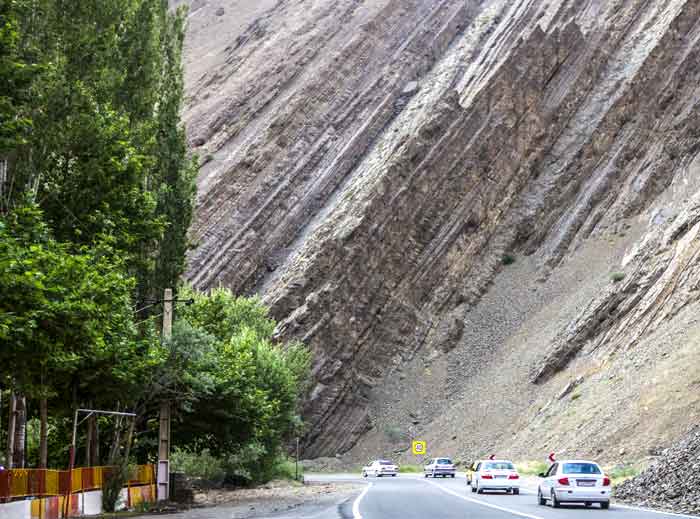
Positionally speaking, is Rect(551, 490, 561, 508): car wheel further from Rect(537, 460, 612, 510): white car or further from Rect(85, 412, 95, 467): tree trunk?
Rect(85, 412, 95, 467): tree trunk

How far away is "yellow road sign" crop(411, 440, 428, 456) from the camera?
5684 cm

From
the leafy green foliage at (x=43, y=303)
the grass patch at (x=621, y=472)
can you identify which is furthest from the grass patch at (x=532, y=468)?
the leafy green foliage at (x=43, y=303)

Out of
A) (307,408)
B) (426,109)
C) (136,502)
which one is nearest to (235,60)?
(426,109)

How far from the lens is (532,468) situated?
41344 millimetres

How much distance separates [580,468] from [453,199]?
5264cm

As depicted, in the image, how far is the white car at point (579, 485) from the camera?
20.5m

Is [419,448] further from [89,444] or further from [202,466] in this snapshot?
[89,444]

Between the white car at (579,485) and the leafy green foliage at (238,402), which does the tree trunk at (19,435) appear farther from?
the white car at (579,485)

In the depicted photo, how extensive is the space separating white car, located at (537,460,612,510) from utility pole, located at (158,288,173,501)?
381 inches

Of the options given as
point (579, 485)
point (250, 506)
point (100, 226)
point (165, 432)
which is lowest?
point (250, 506)

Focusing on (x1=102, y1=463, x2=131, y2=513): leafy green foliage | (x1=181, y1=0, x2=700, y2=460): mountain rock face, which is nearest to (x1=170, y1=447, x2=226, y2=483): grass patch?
(x1=102, y1=463, x2=131, y2=513): leafy green foliage

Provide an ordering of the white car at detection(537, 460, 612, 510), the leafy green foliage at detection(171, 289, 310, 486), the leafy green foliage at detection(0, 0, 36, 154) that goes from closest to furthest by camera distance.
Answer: the leafy green foliage at detection(0, 0, 36, 154) → the white car at detection(537, 460, 612, 510) → the leafy green foliage at detection(171, 289, 310, 486)

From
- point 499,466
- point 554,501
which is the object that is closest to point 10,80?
point 554,501

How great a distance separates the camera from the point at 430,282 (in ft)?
233
